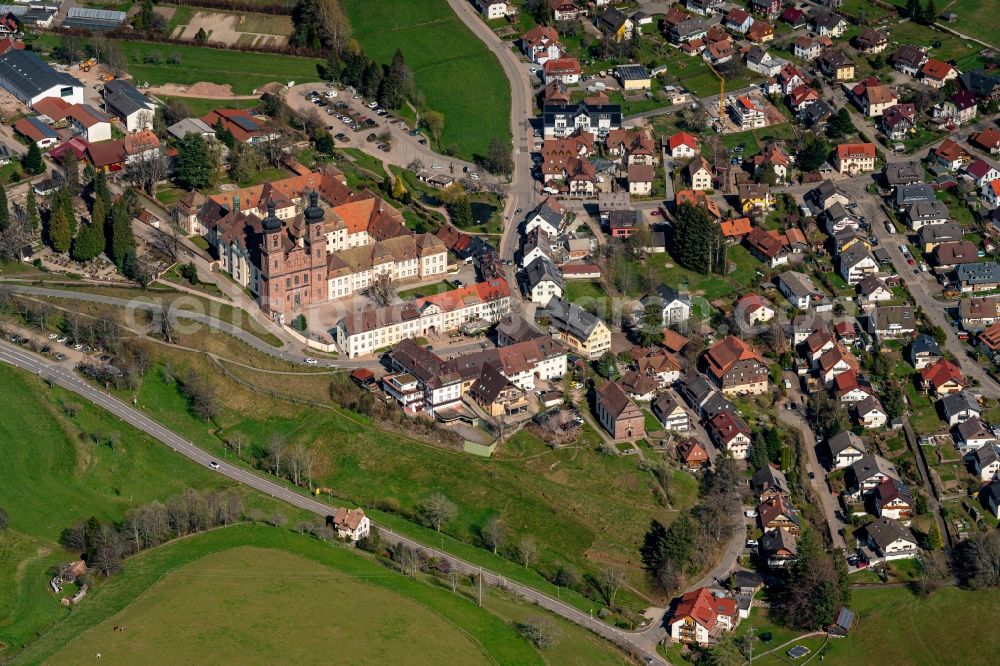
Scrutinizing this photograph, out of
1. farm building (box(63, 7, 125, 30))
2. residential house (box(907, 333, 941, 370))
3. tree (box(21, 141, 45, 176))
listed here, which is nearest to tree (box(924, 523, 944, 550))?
residential house (box(907, 333, 941, 370))

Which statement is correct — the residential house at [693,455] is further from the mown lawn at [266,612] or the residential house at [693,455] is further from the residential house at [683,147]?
the residential house at [683,147]

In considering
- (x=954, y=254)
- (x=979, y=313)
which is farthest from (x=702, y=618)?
(x=954, y=254)

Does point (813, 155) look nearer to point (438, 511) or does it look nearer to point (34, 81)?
point (438, 511)

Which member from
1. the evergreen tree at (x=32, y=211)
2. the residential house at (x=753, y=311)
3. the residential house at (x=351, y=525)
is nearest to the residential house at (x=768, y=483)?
the residential house at (x=753, y=311)

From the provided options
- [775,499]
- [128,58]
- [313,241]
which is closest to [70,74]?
[128,58]

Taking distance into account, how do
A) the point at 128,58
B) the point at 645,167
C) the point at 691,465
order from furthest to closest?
the point at 128,58
the point at 645,167
the point at 691,465

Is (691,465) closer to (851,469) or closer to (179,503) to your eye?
(851,469)

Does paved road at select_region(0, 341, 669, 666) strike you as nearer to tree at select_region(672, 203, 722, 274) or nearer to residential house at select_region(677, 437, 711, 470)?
residential house at select_region(677, 437, 711, 470)
